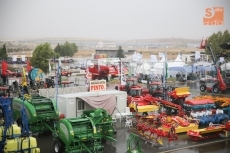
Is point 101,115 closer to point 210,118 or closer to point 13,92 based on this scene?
point 210,118

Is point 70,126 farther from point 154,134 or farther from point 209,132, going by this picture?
point 209,132

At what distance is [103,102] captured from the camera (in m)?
11.7

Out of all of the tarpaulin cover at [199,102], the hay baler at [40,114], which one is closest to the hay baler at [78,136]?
the hay baler at [40,114]

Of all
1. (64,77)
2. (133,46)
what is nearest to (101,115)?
(64,77)

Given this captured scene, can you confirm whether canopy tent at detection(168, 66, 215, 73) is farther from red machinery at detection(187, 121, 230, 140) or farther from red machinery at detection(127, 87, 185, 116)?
red machinery at detection(187, 121, 230, 140)

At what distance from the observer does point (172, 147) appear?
9406mm

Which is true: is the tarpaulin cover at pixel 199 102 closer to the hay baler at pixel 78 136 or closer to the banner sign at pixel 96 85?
the banner sign at pixel 96 85

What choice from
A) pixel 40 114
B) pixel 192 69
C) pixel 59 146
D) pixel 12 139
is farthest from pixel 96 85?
pixel 192 69

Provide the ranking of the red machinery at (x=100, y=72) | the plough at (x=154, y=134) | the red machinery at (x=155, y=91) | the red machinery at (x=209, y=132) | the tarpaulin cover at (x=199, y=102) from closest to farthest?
the plough at (x=154, y=134), the red machinery at (x=209, y=132), the tarpaulin cover at (x=199, y=102), the red machinery at (x=155, y=91), the red machinery at (x=100, y=72)

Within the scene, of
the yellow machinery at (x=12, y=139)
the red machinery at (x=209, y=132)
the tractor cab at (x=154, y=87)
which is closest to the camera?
the yellow machinery at (x=12, y=139)

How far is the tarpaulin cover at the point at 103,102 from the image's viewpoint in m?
11.5

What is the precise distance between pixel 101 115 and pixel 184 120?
3.70m

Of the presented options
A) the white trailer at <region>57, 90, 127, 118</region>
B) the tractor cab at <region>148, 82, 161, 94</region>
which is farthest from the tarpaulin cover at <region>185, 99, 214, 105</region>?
the tractor cab at <region>148, 82, 161, 94</region>

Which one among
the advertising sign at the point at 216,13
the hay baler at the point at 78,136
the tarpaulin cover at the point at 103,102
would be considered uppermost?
the advertising sign at the point at 216,13
